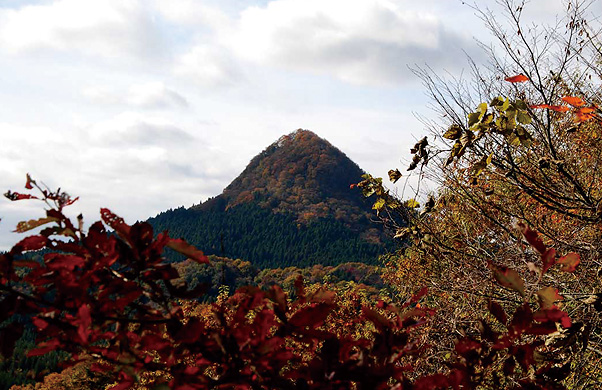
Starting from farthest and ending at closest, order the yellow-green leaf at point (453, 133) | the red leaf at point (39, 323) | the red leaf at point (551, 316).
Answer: the yellow-green leaf at point (453, 133) < the red leaf at point (551, 316) < the red leaf at point (39, 323)

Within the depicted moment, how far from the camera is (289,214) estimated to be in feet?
404

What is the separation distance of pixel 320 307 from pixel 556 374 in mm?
934

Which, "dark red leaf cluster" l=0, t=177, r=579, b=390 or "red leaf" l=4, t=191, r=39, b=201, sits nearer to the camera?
"dark red leaf cluster" l=0, t=177, r=579, b=390

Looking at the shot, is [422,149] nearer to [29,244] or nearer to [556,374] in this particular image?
[556,374]

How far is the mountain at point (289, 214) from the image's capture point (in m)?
107

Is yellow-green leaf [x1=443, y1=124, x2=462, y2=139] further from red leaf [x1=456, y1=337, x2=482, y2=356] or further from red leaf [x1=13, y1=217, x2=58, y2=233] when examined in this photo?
red leaf [x1=13, y1=217, x2=58, y2=233]

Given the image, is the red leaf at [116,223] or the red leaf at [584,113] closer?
the red leaf at [116,223]

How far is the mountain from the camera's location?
351ft

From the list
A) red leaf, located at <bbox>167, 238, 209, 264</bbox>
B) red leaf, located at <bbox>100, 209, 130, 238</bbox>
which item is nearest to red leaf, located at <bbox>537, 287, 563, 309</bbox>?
red leaf, located at <bbox>167, 238, 209, 264</bbox>

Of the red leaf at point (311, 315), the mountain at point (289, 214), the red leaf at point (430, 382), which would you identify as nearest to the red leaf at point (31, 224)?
the red leaf at point (311, 315)

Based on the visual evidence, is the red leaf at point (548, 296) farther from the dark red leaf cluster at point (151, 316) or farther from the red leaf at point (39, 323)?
the red leaf at point (39, 323)

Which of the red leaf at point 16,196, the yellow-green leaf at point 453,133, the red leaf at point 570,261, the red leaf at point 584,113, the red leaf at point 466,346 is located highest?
the yellow-green leaf at point 453,133

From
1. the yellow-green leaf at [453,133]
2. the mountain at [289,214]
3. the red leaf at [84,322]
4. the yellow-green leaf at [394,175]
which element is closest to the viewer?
the red leaf at [84,322]

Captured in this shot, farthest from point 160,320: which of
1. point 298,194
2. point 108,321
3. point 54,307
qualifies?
point 298,194
